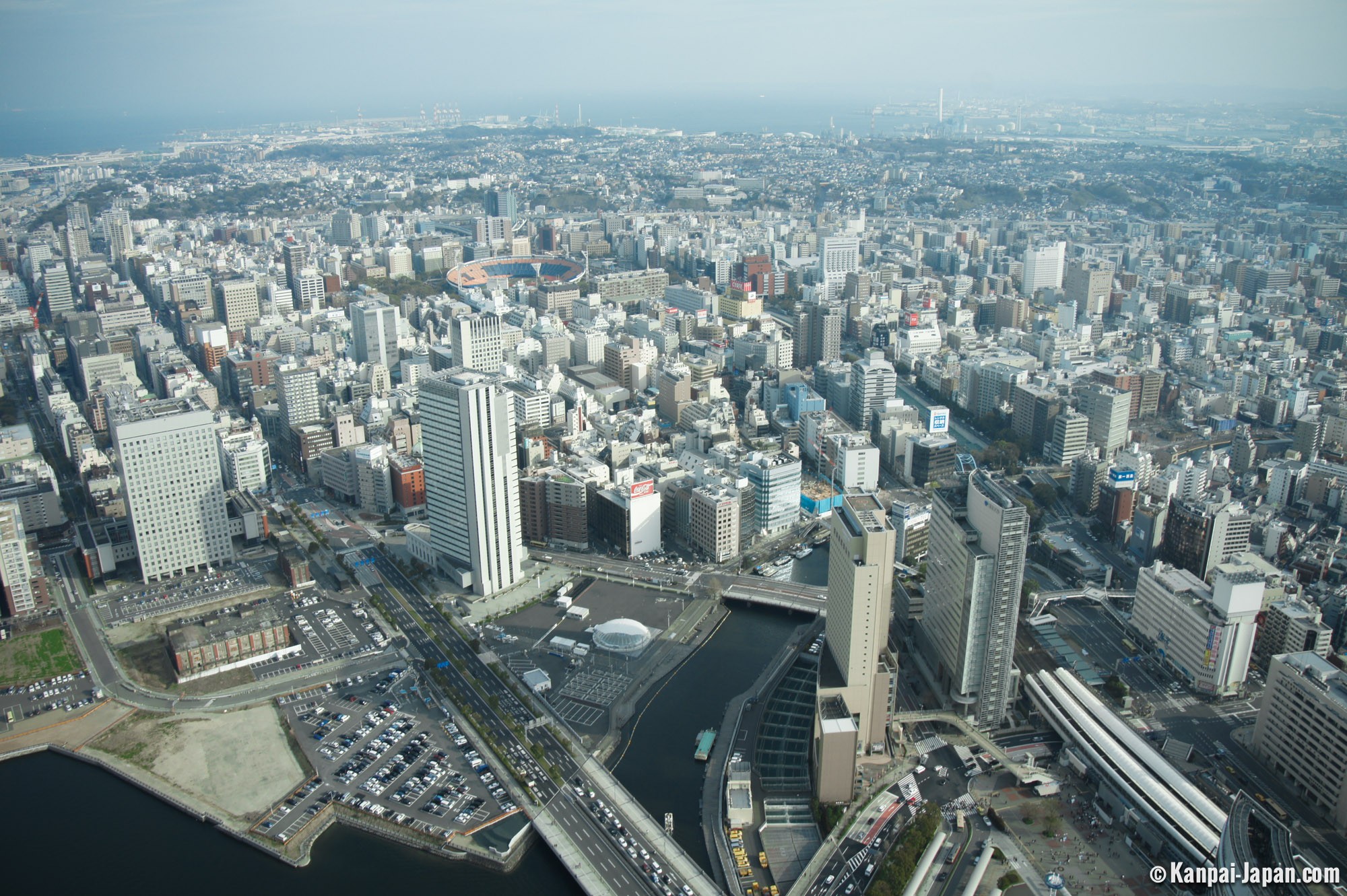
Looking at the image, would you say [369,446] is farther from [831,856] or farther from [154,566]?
[831,856]

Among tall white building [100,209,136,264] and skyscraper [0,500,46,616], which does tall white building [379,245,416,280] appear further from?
skyscraper [0,500,46,616]

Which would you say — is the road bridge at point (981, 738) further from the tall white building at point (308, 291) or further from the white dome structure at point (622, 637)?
the tall white building at point (308, 291)

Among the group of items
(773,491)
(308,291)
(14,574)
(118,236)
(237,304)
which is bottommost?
(14,574)

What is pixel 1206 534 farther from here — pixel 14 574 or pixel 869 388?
pixel 14 574

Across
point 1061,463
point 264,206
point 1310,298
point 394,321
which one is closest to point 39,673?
point 394,321

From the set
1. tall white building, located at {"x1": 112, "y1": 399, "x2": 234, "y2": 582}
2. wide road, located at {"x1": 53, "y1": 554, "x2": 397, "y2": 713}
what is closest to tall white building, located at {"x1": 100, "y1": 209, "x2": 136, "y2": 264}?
tall white building, located at {"x1": 112, "y1": 399, "x2": 234, "y2": 582}

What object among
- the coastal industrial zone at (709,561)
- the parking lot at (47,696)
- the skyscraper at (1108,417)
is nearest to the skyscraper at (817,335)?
the coastal industrial zone at (709,561)

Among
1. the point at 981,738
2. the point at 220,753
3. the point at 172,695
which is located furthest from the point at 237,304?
the point at 981,738
